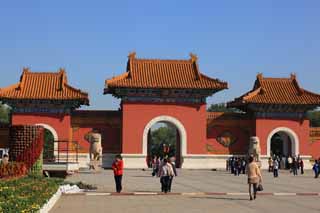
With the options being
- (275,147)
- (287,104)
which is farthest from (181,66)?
(275,147)

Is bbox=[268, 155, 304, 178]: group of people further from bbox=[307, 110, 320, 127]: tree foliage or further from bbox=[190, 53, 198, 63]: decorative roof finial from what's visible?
bbox=[307, 110, 320, 127]: tree foliage

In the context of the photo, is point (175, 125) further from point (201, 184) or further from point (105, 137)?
point (201, 184)

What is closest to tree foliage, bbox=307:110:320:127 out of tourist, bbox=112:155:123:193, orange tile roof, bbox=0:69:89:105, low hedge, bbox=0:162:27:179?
orange tile roof, bbox=0:69:89:105

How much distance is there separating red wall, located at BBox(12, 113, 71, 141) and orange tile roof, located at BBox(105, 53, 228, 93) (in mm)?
3672

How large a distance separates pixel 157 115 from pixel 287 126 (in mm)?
9142

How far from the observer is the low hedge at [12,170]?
17.2 m

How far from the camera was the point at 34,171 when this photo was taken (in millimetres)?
20969

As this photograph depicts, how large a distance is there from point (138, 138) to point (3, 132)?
9063 mm

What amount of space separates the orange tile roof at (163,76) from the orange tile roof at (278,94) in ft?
7.90

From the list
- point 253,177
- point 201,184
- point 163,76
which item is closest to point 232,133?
point 163,76

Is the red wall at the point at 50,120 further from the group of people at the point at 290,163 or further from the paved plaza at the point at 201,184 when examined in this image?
the group of people at the point at 290,163

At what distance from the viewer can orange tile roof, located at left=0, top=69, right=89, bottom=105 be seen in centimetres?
3925

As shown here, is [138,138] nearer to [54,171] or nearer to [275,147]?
[54,171]

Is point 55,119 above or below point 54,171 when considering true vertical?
above
